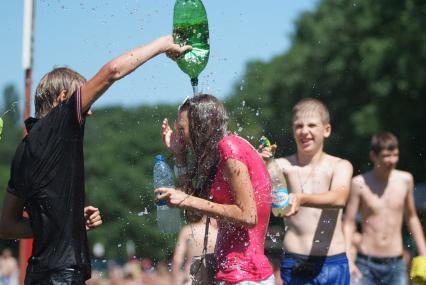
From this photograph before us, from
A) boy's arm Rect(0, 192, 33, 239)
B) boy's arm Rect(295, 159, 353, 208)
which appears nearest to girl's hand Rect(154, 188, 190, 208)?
boy's arm Rect(0, 192, 33, 239)

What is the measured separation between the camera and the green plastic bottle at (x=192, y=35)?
594cm

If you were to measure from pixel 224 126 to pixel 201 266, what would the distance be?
817 millimetres

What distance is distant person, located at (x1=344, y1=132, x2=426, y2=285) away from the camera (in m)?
9.03

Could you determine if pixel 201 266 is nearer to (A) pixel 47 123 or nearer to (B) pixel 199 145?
(B) pixel 199 145

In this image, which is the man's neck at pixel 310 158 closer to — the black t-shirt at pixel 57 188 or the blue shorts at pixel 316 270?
the blue shorts at pixel 316 270

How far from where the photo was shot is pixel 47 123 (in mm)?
4707

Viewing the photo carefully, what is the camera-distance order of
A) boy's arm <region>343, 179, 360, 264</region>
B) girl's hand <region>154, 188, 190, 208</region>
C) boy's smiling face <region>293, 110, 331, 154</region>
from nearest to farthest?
girl's hand <region>154, 188, 190, 208</region> < boy's smiling face <region>293, 110, 331, 154</region> < boy's arm <region>343, 179, 360, 264</region>

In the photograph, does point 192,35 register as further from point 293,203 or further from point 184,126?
point 293,203

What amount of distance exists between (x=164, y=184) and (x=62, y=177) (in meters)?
1.05

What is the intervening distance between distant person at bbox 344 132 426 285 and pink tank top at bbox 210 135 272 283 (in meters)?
3.71

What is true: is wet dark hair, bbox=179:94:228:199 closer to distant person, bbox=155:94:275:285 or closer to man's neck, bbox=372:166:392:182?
distant person, bbox=155:94:275:285

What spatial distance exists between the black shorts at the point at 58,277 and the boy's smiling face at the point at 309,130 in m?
2.99

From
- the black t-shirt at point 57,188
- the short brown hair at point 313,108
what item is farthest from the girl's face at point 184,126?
the short brown hair at point 313,108

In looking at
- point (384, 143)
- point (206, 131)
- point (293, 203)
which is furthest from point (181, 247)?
point (206, 131)
